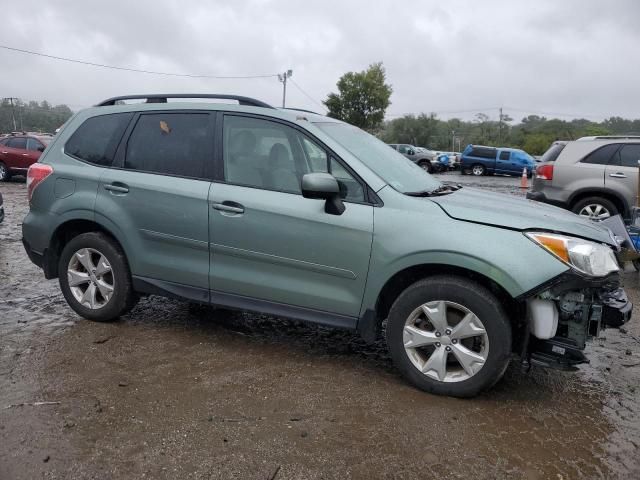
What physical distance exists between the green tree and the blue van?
46.9 ft

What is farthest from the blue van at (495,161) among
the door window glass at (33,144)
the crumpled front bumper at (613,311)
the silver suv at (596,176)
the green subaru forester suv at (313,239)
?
the crumpled front bumper at (613,311)

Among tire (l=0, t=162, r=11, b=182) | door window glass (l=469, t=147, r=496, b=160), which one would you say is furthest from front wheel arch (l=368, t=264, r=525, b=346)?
door window glass (l=469, t=147, r=496, b=160)

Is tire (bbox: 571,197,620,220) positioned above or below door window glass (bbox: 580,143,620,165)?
below

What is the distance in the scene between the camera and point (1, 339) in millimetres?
4191

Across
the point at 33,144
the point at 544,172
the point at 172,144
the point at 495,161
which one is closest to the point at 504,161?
the point at 495,161

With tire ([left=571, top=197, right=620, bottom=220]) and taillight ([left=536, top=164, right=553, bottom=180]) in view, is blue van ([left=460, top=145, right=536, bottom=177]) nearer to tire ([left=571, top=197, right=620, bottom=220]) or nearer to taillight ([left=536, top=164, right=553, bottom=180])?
taillight ([left=536, top=164, right=553, bottom=180])

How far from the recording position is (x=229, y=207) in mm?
3830

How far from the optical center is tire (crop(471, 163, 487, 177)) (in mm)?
30172

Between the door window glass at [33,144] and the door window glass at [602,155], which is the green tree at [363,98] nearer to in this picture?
the door window glass at [33,144]

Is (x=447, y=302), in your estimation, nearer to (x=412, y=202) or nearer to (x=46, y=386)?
(x=412, y=202)

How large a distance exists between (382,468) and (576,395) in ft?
5.30

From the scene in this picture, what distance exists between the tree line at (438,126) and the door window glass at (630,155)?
99.2 inches

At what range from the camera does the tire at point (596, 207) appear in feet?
27.8

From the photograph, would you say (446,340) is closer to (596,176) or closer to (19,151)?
(596,176)
